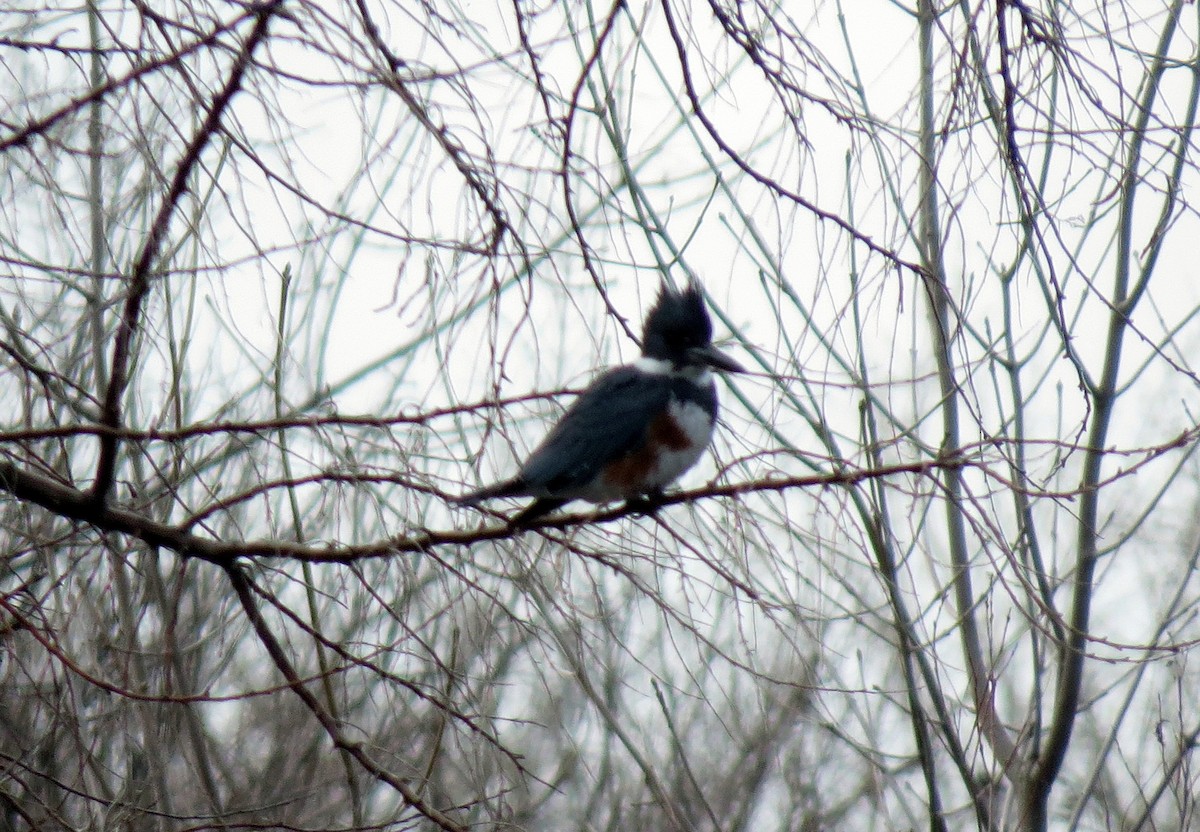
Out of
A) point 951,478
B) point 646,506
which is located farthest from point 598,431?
point 951,478

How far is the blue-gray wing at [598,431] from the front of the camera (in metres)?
2.85

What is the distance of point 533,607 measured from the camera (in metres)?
2.33

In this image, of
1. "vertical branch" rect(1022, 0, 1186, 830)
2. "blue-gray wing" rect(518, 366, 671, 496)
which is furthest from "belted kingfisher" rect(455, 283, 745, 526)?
"vertical branch" rect(1022, 0, 1186, 830)

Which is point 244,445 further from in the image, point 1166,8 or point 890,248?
point 1166,8

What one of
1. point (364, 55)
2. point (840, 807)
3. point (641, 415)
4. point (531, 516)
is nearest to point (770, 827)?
point (840, 807)

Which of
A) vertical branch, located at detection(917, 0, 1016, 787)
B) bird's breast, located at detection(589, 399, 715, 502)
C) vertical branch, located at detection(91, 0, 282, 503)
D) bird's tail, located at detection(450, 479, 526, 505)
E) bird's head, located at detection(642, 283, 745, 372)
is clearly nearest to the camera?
vertical branch, located at detection(91, 0, 282, 503)

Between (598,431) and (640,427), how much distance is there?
0.52ft

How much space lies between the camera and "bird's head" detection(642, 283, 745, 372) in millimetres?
3650

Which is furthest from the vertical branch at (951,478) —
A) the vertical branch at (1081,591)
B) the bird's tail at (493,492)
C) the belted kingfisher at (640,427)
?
the bird's tail at (493,492)

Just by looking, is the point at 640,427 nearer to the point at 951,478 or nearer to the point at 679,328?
the point at 679,328

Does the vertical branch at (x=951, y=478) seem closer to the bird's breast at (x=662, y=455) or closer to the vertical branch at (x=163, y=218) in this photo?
the bird's breast at (x=662, y=455)

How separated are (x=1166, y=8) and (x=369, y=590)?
2037 millimetres

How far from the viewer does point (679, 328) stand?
3689mm

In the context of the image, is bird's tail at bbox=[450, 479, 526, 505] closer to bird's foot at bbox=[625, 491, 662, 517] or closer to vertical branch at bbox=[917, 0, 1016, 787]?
bird's foot at bbox=[625, 491, 662, 517]
